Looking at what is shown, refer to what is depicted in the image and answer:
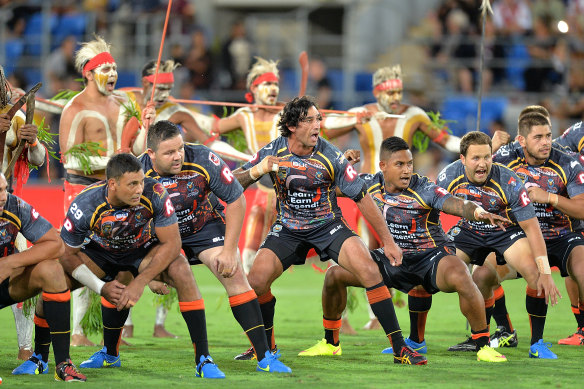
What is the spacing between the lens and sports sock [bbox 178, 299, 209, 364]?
6.66 m

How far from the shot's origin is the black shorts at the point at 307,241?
730cm

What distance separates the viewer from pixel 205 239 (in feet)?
23.7

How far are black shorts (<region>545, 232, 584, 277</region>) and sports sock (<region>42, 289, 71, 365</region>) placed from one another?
13.0 feet

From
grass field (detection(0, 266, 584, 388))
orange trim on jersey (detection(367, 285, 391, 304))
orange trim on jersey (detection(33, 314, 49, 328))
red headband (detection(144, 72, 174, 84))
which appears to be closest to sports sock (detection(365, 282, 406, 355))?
orange trim on jersey (detection(367, 285, 391, 304))

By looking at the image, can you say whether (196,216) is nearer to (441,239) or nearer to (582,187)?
(441,239)

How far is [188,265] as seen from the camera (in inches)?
268

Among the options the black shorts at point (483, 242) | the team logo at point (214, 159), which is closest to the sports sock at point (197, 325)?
the team logo at point (214, 159)

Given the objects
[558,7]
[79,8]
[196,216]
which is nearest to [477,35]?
[558,7]

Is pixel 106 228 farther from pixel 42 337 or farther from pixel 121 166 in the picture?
pixel 42 337

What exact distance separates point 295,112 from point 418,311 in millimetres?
1908

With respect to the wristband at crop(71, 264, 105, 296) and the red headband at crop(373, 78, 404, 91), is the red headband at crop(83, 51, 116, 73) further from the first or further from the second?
the red headband at crop(373, 78, 404, 91)

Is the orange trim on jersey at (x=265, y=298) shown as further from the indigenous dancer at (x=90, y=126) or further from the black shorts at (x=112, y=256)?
the indigenous dancer at (x=90, y=126)

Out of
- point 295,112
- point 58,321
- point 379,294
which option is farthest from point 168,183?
point 379,294

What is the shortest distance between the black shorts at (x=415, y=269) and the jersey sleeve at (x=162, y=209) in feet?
5.89
